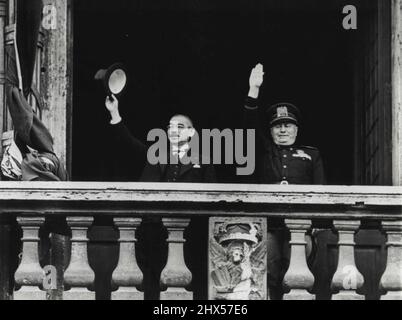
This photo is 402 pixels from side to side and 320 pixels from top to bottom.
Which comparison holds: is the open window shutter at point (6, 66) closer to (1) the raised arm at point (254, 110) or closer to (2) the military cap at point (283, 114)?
(1) the raised arm at point (254, 110)

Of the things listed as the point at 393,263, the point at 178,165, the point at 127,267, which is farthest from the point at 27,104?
the point at 393,263

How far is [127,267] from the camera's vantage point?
12.3m

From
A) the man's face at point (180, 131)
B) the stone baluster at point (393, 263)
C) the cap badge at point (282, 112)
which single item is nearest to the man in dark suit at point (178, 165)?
the man's face at point (180, 131)

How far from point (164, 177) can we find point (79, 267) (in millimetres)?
1397

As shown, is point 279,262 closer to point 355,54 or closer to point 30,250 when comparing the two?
point 30,250

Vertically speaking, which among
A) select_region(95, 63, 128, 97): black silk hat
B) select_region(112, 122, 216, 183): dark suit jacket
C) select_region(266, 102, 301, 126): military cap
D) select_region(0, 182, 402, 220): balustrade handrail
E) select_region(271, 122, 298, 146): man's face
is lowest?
select_region(0, 182, 402, 220): balustrade handrail

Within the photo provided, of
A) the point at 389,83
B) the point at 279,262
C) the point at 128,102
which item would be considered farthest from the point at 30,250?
Result: the point at 128,102

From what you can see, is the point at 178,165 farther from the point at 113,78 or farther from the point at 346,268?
the point at 346,268

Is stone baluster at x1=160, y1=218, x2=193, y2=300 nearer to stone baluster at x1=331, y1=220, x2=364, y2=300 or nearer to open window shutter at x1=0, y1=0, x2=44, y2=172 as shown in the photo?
stone baluster at x1=331, y1=220, x2=364, y2=300

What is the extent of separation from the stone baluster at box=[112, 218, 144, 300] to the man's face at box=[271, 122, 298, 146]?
177 centimetres

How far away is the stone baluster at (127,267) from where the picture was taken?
484 inches

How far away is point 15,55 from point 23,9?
0.31 metres

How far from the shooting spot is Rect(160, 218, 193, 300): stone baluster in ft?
40.3

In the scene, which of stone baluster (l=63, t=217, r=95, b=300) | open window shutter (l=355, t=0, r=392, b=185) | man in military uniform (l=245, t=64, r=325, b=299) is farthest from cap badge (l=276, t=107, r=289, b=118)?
stone baluster (l=63, t=217, r=95, b=300)
